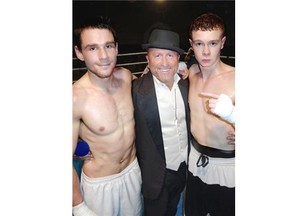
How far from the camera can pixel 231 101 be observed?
998 mm

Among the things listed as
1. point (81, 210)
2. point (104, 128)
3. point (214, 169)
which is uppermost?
point (104, 128)

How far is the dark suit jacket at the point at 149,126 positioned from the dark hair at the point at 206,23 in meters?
0.20

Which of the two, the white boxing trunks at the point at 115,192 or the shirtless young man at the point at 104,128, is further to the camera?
the white boxing trunks at the point at 115,192

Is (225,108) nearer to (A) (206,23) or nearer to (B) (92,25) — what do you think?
(A) (206,23)

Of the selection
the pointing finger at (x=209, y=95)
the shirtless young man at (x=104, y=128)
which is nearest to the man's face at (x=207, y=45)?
the pointing finger at (x=209, y=95)

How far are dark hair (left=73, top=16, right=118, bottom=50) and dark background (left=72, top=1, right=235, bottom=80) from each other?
2 centimetres

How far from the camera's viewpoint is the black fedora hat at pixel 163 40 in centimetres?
108

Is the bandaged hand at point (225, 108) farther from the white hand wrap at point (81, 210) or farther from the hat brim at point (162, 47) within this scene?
the white hand wrap at point (81, 210)

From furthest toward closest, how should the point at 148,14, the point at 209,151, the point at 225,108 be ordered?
the point at 209,151
the point at 148,14
the point at 225,108

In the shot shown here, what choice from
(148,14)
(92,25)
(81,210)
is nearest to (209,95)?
(148,14)

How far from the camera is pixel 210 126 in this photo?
3.76 ft

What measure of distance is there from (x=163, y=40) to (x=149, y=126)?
1.02 ft
